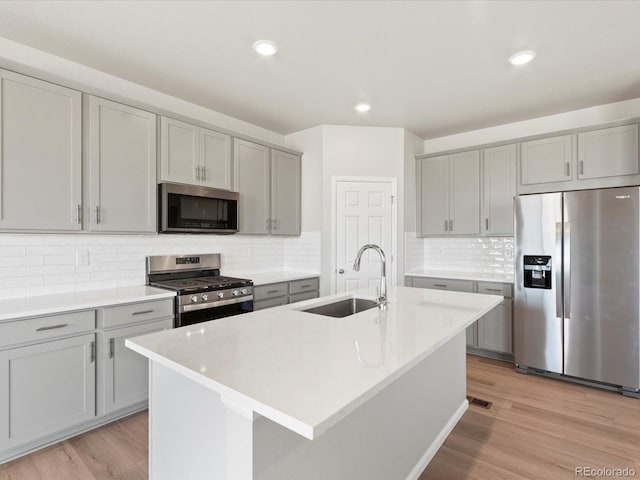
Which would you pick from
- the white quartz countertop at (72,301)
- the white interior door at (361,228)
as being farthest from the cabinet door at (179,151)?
the white interior door at (361,228)

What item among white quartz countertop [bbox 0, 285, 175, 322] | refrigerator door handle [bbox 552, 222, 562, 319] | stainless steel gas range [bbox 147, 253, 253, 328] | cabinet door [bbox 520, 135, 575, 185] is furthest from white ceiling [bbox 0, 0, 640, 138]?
white quartz countertop [bbox 0, 285, 175, 322]

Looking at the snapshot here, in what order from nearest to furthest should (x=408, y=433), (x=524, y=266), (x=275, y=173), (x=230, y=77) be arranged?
(x=408, y=433), (x=230, y=77), (x=524, y=266), (x=275, y=173)

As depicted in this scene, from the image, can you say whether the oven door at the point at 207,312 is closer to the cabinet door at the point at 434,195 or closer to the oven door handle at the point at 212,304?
the oven door handle at the point at 212,304

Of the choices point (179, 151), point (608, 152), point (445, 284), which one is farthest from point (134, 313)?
point (608, 152)

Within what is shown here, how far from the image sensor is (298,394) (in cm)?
94

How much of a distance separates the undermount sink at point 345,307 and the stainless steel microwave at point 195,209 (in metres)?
1.57

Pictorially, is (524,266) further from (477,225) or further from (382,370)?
(382,370)

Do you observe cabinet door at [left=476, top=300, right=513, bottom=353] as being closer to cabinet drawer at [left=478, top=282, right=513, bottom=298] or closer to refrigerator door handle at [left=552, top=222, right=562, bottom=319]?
cabinet drawer at [left=478, top=282, right=513, bottom=298]

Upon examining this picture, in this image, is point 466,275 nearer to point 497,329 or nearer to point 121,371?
point 497,329

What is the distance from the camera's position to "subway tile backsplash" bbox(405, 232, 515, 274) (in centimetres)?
418

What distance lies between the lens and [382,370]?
1.12 m

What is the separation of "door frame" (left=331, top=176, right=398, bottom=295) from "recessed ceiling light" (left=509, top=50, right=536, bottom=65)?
1.80 meters

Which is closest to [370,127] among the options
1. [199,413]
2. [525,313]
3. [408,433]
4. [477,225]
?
[477,225]

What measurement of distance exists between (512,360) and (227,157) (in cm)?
361
